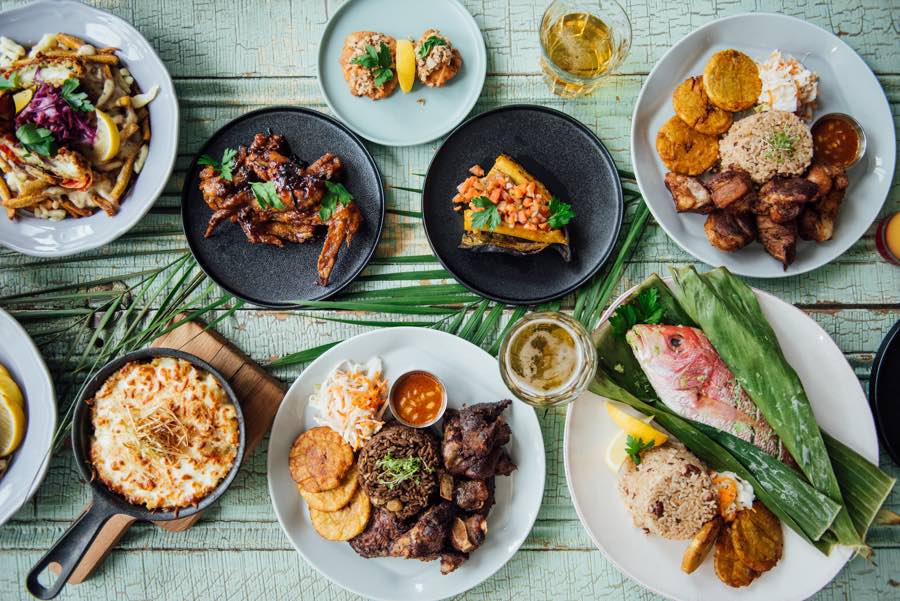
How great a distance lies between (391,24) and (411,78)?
0.31m

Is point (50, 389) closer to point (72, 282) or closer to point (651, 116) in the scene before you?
point (72, 282)

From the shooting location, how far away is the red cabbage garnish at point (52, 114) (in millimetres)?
2498

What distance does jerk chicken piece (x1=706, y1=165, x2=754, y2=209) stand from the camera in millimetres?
2551

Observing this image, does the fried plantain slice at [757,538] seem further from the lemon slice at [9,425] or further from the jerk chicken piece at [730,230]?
the lemon slice at [9,425]

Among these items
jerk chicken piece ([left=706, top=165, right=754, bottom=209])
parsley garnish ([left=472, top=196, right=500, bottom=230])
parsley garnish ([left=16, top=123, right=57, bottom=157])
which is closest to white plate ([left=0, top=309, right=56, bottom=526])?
parsley garnish ([left=16, top=123, right=57, bottom=157])

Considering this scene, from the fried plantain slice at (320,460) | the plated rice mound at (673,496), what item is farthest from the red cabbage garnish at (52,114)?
the plated rice mound at (673,496)

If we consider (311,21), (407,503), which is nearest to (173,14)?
(311,21)

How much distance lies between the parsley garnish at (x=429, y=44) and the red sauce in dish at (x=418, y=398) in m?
1.39

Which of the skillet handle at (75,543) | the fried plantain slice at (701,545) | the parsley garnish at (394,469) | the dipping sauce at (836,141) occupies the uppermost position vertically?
the dipping sauce at (836,141)

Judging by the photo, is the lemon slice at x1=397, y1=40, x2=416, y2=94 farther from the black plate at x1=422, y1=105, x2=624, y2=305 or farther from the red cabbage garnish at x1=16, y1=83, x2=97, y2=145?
the red cabbage garnish at x1=16, y1=83, x2=97, y2=145

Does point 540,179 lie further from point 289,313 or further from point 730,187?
point 289,313

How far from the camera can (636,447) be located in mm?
2508

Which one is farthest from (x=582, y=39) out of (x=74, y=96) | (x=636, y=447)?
(x=74, y=96)

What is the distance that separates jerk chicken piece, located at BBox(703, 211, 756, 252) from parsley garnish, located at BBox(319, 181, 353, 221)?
158 cm
